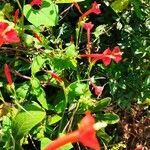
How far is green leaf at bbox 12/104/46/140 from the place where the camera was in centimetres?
155

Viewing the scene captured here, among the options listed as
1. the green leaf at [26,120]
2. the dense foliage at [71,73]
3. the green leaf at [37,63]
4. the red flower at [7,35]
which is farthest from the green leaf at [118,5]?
the red flower at [7,35]

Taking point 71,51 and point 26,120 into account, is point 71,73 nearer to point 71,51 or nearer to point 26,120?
point 71,51

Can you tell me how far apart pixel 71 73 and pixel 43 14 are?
11.7 inches

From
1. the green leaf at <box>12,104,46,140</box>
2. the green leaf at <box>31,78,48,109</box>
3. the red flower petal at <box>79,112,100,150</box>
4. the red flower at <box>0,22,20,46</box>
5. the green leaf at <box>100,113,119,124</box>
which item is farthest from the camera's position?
the green leaf at <box>100,113,119,124</box>

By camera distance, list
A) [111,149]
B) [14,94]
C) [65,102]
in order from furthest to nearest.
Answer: [111,149] < [65,102] < [14,94]

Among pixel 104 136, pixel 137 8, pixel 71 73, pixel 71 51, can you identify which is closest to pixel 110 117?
pixel 104 136

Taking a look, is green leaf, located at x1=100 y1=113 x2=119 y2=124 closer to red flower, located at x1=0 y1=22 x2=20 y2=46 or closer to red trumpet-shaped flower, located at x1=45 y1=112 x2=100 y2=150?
red flower, located at x1=0 y1=22 x2=20 y2=46

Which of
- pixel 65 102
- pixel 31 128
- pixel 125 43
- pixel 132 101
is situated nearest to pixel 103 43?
pixel 125 43

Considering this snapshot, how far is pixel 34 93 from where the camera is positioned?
1676 mm

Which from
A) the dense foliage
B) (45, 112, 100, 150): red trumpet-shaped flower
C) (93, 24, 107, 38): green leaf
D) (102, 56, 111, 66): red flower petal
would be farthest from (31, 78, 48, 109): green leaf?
(45, 112, 100, 150): red trumpet-shaped flower

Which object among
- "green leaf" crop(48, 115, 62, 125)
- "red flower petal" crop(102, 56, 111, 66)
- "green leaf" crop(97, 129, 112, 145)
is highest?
"red flower petal" crop(102, 56, 111, 66)

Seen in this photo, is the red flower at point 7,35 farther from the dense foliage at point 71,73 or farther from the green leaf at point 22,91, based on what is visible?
the green leaf at point 22,91

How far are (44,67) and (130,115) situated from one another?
0.54 m

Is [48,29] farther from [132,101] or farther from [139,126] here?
[139,126]
